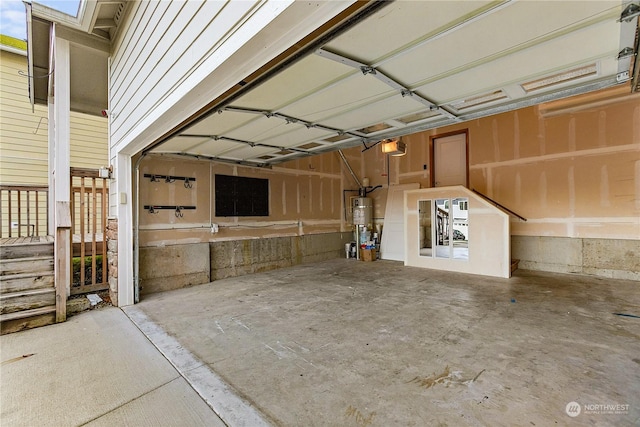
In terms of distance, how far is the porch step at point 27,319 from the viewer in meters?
3.15

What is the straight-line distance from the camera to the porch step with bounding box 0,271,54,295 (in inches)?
133

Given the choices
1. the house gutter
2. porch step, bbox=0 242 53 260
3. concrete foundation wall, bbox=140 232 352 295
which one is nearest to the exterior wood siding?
the house gutter

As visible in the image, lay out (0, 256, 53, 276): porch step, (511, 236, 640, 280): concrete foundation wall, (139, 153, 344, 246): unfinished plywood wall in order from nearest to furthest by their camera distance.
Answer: (0, 256, 53, 276): porch step < (139, 153, 344, 246): unfinished plywood wall < (511, 236, 640, 280): concrete foundation wall

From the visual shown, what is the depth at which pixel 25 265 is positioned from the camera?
3.62 metres

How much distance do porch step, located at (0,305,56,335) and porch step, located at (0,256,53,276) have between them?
58 cm

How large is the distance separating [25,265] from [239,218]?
3230mm

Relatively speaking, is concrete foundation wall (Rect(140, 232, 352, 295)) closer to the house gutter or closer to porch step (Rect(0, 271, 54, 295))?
porch step (Rect(0, 271, 54, 295))

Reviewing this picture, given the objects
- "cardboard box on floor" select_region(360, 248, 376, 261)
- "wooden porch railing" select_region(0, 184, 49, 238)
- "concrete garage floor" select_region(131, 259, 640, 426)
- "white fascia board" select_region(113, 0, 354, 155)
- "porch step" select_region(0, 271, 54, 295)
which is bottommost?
"concrete garage floor" select_region(131, 259, 640, 426)

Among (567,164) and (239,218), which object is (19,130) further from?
(567,164)

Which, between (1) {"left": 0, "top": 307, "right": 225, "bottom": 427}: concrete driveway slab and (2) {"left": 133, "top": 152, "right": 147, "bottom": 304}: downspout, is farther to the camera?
(2) {"left": 133, "top": 152, "right": 147, "bottom": 304}: downspout

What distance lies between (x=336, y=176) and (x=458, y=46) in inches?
252

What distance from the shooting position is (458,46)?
6.13ft

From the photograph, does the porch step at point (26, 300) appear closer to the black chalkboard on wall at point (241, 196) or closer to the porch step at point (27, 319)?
the porch step at point (27, 319)

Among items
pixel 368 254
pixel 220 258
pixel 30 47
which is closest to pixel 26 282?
pixel 220 258
